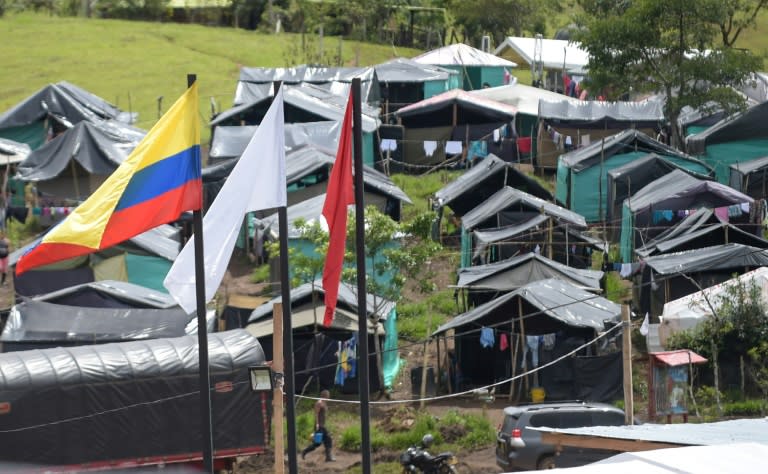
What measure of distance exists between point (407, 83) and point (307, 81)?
4807 millimetres

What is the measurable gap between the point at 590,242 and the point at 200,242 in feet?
51.7

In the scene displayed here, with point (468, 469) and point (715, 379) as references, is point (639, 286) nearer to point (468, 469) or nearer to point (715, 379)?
point (715, 379)

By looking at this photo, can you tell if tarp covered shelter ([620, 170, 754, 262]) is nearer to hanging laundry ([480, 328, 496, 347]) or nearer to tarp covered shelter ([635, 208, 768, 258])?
tarp covered shelter ([635, 208, 768, 258])

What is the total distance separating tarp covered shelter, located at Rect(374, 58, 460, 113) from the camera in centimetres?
4994

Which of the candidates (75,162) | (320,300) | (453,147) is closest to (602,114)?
(453,147)

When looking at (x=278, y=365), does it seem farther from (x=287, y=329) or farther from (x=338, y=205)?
(x=338, y=205)

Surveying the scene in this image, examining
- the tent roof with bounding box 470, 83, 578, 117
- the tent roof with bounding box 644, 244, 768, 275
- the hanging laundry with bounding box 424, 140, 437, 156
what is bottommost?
the tent roof with bounding box 644, 244, 768, 275

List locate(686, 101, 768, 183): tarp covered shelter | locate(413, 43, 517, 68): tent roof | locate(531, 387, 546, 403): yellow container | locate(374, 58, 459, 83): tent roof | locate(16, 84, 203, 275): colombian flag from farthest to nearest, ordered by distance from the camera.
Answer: locate(413, 43, 517, 68): tent roof < locate(374, 58, 459, 83): tent roof < locate(686, 101, 768, 183): tarp covered shelter < locate(531, 387, 546, 403): yellow container < locate(16, 84, 203, 275): colombian flag

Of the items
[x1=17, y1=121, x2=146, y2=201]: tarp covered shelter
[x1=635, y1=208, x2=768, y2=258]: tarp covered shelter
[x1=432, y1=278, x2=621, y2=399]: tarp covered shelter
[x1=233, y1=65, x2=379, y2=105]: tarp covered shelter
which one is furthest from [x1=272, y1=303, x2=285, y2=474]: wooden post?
[x1=233, y1=65, x2=379, y2=105]: tarp covered shelter

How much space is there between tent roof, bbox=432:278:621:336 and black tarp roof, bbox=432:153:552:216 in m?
9.69

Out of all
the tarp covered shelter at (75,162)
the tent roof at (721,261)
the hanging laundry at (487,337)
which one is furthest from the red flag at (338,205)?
the tarp covered shelter at (75,162)

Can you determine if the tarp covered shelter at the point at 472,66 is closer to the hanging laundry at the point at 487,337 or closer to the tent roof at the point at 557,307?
the tent roof at the point at 557,307

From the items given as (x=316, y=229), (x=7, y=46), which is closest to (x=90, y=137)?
(x=316, y=229)

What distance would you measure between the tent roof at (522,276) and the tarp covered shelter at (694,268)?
1.15 metres
